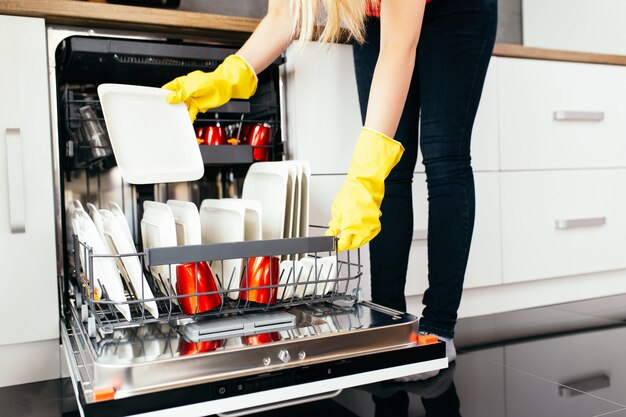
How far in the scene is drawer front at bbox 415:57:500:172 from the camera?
1.70 meters

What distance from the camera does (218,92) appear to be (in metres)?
1.15

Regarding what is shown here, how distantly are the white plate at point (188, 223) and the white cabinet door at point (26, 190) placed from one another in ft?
1.07

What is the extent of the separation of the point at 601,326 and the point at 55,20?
1.50 meters

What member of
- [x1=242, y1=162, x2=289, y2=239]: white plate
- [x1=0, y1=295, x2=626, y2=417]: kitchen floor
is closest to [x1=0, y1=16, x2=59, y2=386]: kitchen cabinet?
[x1=0, y1=295, x2=626, y2=417]: kitchen floor

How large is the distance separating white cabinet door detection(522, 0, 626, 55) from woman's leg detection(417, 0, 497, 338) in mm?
1468

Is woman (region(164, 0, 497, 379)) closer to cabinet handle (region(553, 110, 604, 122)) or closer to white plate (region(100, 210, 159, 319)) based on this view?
white plate (region(100, 210, 159, 319))

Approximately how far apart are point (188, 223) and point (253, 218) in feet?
0.39

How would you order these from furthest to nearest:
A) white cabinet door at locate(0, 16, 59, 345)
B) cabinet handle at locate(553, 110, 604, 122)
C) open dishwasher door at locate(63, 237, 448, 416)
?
1. cabinet handle at locate(553, 110, 604, 122)
2. white cabinet door at locate(0, 16, 59, 345)
3. open dishwasher door at locate(63, 237, 448, 416)

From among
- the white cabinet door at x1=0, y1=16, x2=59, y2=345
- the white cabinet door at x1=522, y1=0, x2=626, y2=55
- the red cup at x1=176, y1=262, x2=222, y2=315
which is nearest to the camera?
the red cup at x1=176, y1=262, x2=222, y2=315

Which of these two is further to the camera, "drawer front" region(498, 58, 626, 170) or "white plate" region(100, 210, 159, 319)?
"drawer front" region(498, 58, 626, 170)

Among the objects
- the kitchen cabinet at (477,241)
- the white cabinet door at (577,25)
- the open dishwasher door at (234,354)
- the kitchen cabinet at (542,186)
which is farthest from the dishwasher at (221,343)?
the white cabinet door at (577,25)

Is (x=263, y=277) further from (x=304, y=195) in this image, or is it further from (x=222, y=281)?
(x=304, y=195)

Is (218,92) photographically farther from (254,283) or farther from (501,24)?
(501,24)

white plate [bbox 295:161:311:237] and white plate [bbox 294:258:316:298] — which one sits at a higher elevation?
white plate [bbox 295:161:311:237]
